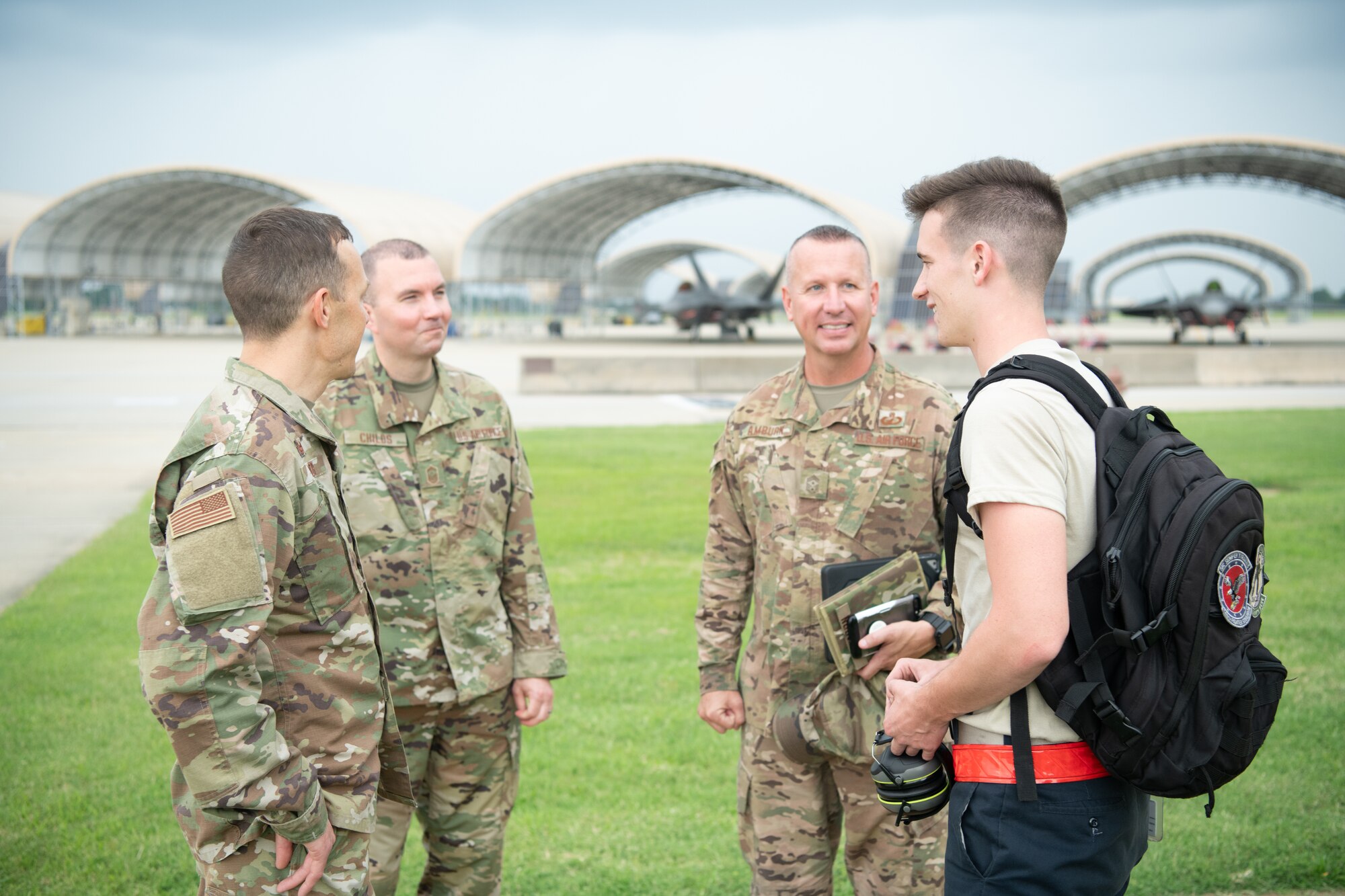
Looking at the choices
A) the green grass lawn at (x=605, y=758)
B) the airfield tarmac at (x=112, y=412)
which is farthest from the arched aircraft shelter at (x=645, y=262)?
the green grass lawn at (x=605, y=758)

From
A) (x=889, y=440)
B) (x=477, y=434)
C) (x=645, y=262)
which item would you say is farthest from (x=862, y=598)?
(x=645, y=262)

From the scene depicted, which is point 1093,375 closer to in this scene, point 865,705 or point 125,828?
point 865,705

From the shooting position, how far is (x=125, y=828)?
14.6ft

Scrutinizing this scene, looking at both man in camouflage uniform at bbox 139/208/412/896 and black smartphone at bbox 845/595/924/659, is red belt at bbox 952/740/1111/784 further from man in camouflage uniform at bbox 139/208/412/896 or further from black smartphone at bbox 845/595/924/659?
man in camouflage uniform at bbox 139/208/412/896

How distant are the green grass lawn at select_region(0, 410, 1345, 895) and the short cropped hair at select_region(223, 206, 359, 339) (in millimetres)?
2667

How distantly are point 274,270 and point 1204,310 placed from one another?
5127 cm

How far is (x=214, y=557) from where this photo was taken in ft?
6.89

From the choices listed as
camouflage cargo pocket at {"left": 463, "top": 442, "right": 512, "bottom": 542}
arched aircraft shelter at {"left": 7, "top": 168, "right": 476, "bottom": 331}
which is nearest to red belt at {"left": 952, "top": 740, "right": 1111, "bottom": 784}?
camouflage cargo pocket at {"left": 463, "top": 442, "right": 512, "bottom": 542}

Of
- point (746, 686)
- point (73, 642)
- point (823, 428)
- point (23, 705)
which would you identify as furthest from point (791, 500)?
point (73, 642)

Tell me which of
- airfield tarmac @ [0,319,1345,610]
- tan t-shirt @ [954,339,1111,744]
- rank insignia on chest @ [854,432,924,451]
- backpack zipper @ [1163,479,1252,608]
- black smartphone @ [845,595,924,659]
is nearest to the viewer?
backpack zipper @ [1163,479,1252,608]

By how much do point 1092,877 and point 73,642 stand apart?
6.86 m

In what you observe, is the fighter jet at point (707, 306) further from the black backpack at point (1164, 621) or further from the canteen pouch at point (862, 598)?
the black backpack at point (1164, 621)

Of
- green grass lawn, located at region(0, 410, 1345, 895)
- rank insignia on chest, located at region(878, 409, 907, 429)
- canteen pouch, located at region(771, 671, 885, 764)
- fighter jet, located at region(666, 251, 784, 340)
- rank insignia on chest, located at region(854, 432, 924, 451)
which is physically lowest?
green grass lawn, located at region(0, 410, 1345, 895)

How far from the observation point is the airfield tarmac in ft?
34.7
